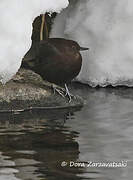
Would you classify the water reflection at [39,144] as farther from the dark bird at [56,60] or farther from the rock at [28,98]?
the dark bird at [56,60]

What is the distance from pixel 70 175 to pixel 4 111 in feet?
6.24

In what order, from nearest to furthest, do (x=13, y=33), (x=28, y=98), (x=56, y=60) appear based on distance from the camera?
(x=13, y=33) → (x=28, y=98) → (x=56, y=60)

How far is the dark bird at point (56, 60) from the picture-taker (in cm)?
600

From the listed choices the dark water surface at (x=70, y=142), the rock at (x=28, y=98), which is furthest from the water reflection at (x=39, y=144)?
the rock at (x=28, y=98)

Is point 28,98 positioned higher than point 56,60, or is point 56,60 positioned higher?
point 56,60

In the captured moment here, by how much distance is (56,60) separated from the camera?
19.6 ft

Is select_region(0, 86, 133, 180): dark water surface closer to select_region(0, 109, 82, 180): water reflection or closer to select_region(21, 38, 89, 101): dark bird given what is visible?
select_region(0, 109, 82, 180): water reflection

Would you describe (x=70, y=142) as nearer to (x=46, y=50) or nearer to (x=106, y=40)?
(x=46, y=50)

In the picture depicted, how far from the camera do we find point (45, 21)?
25.0 feet

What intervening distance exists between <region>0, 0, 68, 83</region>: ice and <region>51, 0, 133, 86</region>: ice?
139cm

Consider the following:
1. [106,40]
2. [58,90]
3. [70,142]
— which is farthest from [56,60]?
[70,142]

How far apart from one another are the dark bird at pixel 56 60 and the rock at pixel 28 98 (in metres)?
0.12

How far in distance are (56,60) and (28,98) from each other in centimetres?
47

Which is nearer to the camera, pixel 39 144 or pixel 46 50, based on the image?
pixel 39 144
